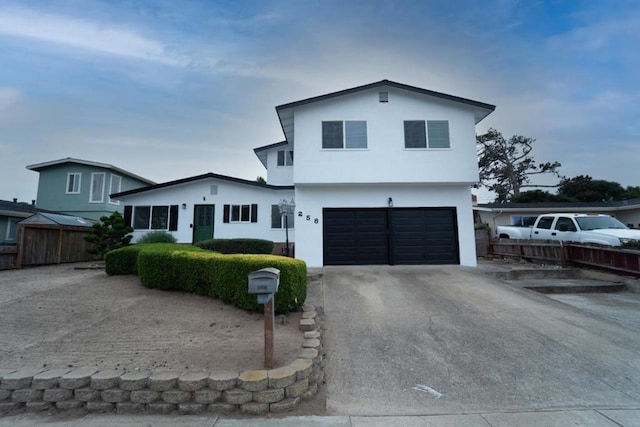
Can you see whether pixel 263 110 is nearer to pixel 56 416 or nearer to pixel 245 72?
pixel 245 72

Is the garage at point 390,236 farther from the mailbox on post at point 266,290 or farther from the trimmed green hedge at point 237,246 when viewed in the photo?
the mailbox on post at point 266,290

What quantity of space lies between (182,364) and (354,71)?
12.5m

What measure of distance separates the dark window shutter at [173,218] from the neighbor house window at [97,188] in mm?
8102

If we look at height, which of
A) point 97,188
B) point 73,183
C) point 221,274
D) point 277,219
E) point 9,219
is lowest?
point 221,274

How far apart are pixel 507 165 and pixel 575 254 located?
→ 24255 millimetres

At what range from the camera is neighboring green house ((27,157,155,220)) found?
18391mm

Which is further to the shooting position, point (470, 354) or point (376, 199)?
point (376, 199)

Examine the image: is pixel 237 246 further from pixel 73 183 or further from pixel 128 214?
pixel 73 183

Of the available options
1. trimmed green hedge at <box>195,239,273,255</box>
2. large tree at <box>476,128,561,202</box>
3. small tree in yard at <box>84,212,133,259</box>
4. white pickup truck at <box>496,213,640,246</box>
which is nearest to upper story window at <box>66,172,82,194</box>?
small tree in yard at <box>84,212,133,259</box>

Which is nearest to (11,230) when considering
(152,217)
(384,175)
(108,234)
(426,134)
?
(152,217)

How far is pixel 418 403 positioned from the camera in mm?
3250

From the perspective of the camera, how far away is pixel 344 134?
432 inches

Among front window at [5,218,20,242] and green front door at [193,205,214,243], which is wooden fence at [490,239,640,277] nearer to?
green front door at [193,205,214,243]

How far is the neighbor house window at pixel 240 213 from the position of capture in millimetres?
14180
